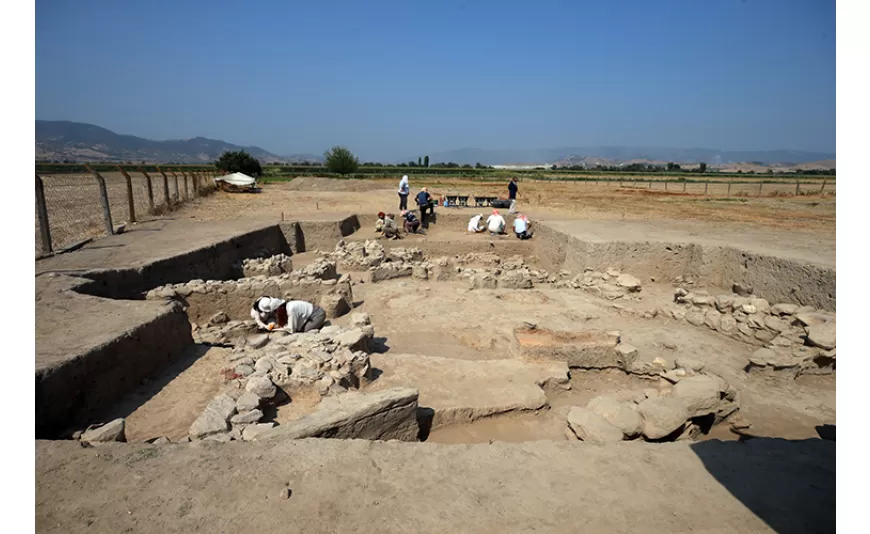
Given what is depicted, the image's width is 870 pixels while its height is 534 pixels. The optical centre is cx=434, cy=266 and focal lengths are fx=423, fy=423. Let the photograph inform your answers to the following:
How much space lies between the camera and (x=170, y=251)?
8703mm

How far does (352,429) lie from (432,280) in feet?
22.3

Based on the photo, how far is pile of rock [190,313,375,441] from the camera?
3.35 metres

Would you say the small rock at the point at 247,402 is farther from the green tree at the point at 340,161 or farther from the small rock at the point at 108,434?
the green tree at the point at 340,161

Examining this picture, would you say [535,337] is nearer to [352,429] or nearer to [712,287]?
[352,429]

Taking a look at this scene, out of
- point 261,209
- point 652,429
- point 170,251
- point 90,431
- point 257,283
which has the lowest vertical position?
point 652,429

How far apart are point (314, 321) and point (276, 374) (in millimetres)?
1812

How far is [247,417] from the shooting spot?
3.49 meters

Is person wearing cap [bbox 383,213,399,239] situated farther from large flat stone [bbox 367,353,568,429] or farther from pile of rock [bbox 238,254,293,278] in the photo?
large flat stone [bbox 367,353,568,429]

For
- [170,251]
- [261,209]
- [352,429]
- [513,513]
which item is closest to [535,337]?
[352,429]


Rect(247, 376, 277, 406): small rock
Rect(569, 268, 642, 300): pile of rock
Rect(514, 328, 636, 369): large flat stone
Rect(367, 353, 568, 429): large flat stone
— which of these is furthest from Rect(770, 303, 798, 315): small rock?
Rect(247, 376, 277, 406): small rock

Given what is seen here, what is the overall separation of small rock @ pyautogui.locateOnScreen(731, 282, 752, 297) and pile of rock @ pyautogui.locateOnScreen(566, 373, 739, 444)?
511 centimetres

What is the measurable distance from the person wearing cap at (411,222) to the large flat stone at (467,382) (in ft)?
30.5

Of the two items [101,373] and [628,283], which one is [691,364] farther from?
[101,373]

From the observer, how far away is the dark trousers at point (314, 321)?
5993 mm
